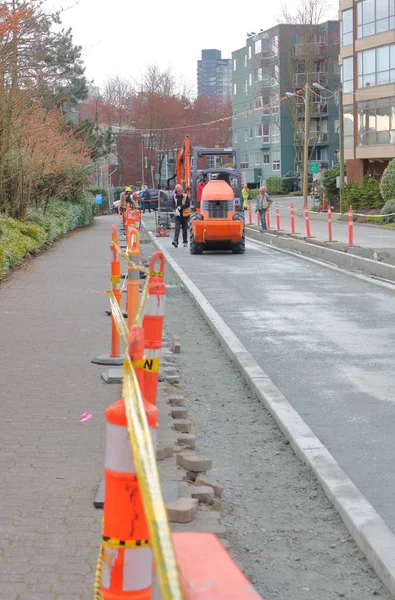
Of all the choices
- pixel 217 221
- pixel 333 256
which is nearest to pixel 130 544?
pixel 333 256

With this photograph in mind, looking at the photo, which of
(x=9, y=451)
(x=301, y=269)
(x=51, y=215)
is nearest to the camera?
(x=9, y=451)

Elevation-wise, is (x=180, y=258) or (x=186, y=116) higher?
(x=186, y=116)

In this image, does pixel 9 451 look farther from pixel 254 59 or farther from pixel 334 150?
pixel 254 59

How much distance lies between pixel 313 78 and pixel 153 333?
86.9 metres

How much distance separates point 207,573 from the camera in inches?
100

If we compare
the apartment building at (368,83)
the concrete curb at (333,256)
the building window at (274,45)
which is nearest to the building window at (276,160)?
the building window at (274,45)

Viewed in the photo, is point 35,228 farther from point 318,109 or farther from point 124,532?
point 318,109

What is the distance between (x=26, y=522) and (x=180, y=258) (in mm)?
20994

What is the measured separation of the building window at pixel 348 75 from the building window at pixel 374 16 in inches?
78.9

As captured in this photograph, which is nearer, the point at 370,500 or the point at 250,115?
the point at 370,500

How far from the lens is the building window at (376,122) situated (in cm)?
5359

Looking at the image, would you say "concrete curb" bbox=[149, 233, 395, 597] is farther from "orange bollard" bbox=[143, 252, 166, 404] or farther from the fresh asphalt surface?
"orange bollard" bbox=[143, 252, 166, 404]

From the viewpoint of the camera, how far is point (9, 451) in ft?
20.8

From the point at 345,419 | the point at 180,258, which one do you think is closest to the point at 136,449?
the point at 345,419
